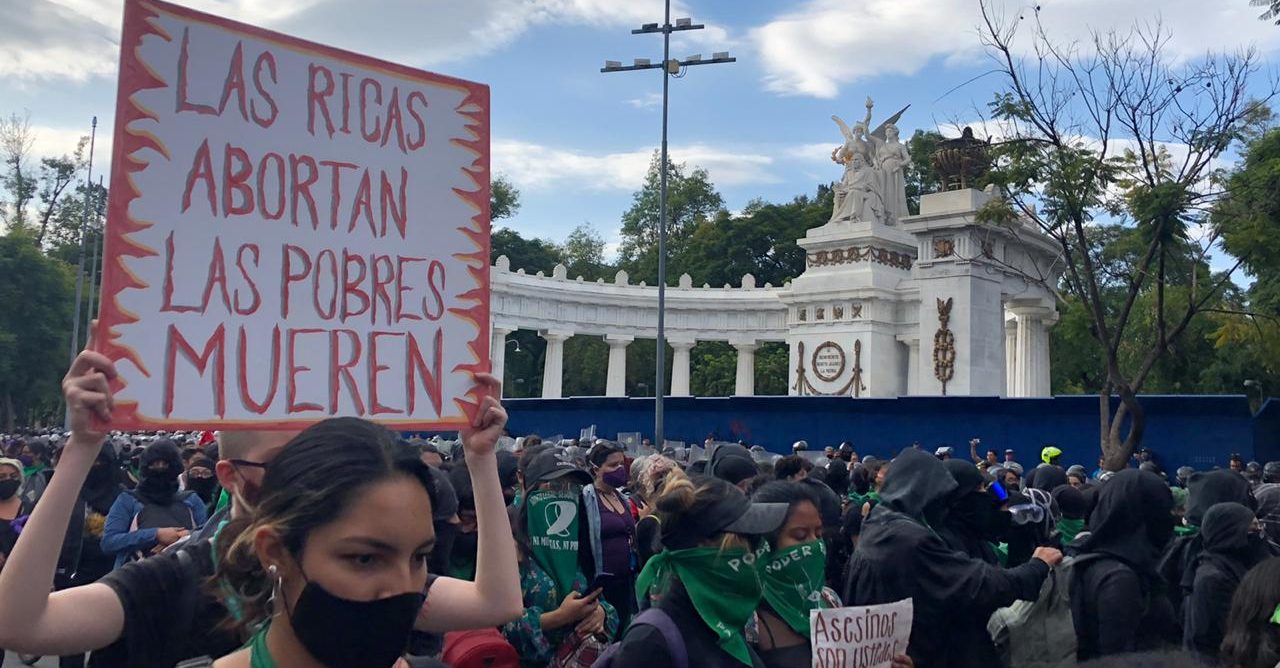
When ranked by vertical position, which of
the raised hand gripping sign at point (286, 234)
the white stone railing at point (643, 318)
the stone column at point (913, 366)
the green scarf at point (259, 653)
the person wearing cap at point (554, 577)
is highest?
the white stone railing at point (643, 318)

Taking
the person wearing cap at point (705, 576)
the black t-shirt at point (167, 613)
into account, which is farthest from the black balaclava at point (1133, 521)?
the black t-shirt at point (167, 613)

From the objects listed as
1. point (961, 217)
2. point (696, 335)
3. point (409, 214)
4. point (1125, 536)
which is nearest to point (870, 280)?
point (961, 217)

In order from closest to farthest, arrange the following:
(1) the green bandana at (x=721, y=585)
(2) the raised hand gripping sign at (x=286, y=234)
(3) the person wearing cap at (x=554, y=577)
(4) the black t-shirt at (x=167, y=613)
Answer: (4) the black t-shirt at (x=167, y=613)
(2) the raised hand gripping sign at (x=286, y=234)
(1) the green bandana at (x=721, y=585)
(3) the person wearing cap at (x=554, y=577)

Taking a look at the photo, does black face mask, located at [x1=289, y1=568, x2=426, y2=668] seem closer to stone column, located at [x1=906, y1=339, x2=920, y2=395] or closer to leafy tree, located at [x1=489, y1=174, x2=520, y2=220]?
stone column, located at [x1=906, y1=339, x2=920, y2=395]

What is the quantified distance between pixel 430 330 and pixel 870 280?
87.5 ft

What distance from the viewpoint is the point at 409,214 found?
3.48m

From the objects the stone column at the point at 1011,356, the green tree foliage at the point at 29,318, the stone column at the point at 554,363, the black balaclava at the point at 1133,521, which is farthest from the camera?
the stone column at the point at 554,363

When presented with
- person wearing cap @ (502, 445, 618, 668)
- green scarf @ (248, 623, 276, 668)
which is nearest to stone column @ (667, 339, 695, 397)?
person wearing cap @ (502, 445, 618, 668)

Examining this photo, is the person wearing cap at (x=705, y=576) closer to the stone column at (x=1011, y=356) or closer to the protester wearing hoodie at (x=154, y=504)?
the protester wearing hoodie at (x=154, y=504)

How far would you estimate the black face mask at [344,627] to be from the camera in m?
2.20

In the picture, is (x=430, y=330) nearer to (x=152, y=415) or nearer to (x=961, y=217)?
(x=152, y=415)

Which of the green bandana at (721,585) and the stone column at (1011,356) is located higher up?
the stone column at (1011,356)

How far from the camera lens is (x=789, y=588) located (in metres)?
4.14

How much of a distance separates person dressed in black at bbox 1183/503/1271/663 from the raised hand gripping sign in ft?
11.8
